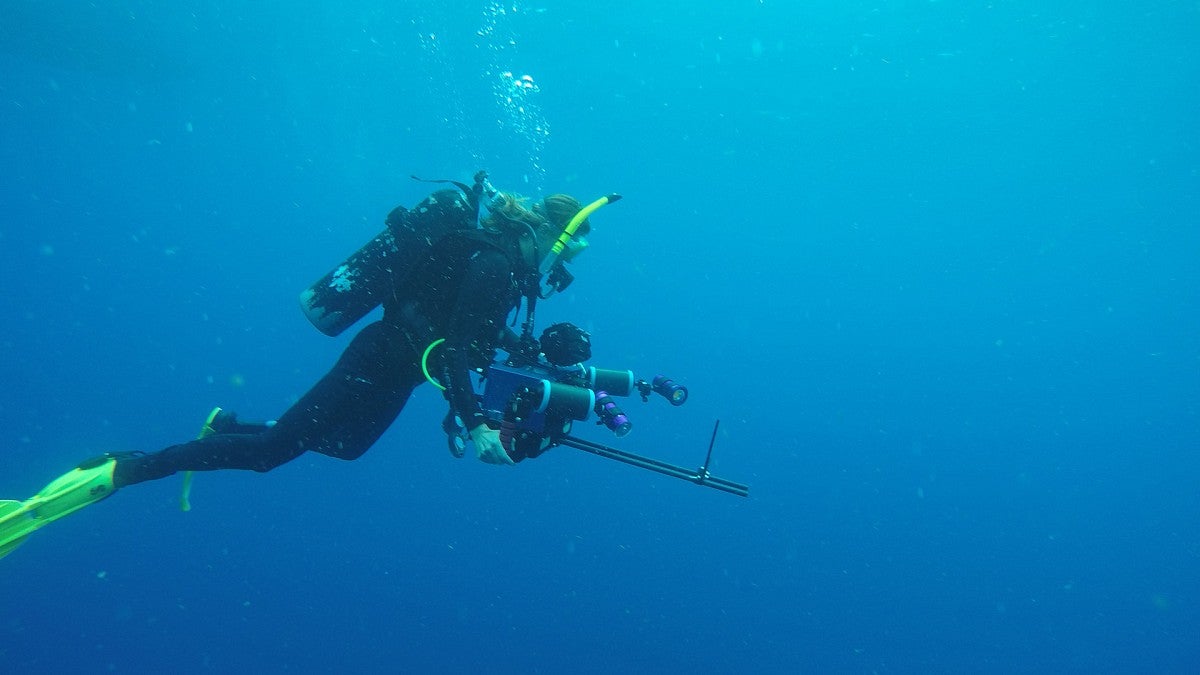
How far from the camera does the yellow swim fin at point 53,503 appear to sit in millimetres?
Answer: 2734

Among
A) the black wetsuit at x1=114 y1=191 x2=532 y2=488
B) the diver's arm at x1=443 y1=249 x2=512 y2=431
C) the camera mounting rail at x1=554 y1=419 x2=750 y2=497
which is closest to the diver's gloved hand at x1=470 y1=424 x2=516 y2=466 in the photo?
the diver's arm at x1=443 y1=249 x2=512 y2=431

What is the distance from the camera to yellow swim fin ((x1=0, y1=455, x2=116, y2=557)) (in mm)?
2734

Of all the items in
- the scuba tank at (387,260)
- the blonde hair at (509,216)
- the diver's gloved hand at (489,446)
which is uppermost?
the blonde hair at (509,216)

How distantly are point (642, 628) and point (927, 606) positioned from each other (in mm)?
11400

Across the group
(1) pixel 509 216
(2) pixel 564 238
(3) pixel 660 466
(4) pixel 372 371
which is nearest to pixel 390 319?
(4) pixel 372 371

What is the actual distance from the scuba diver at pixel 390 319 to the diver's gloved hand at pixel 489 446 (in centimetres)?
49

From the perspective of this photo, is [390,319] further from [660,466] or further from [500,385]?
[660,466]

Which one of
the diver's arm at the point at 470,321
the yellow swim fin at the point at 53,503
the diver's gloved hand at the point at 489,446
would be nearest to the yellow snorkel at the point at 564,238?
the diver's arm at the point at 470,321

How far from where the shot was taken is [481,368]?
3.08 m

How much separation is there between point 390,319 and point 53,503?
1.86 metres

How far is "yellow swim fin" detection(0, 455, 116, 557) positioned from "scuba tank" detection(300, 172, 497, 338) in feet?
4.45

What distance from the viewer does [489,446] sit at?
7.81 ft

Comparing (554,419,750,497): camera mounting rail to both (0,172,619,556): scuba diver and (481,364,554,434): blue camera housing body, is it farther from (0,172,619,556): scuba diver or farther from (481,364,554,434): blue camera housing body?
(0,172,619,556): scuba diver

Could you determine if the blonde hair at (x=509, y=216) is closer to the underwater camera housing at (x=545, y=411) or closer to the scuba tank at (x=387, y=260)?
the scuba tank at (x=387, y=260)
